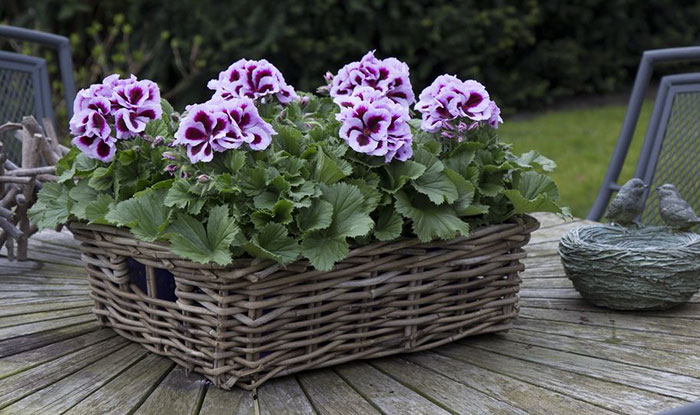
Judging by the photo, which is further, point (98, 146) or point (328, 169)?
point (98, 146)

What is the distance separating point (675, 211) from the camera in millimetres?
1591

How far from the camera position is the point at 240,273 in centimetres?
113

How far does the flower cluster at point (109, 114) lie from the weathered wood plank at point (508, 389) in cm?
61

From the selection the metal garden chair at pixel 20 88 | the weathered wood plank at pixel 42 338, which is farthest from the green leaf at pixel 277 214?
the metal garden chair at pixel 20 88

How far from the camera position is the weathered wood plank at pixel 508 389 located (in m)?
1.13

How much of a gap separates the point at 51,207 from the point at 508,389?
0.86 m

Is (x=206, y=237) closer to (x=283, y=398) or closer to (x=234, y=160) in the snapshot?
(x=234, y=160)

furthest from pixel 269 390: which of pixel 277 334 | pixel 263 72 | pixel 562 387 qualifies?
pixel 263 72

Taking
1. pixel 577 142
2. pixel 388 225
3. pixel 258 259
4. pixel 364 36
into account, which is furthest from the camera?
pixel 364 36

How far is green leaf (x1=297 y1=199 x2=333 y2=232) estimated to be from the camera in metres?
1.18

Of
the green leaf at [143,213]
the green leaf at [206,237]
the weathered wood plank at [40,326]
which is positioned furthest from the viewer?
the weathered wood plank at [40,326]

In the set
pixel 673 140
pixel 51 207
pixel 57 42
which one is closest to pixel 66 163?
pixel 51 207

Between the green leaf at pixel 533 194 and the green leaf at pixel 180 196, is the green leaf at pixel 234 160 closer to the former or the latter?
the green leaf at pixel 180 196

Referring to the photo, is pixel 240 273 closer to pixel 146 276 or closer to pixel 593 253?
pixel 146 276
